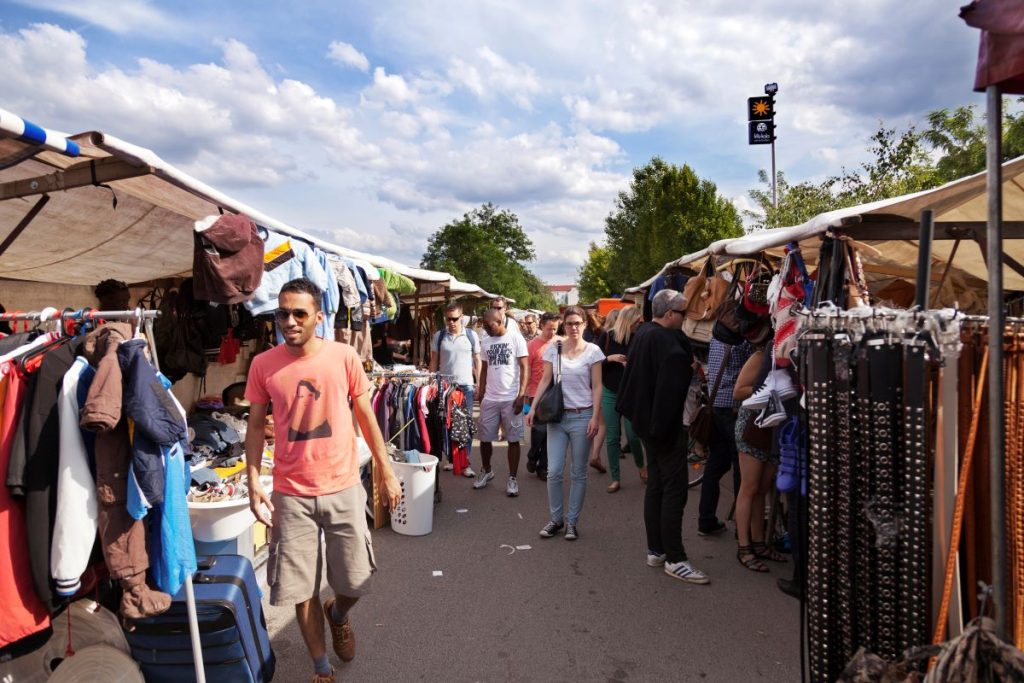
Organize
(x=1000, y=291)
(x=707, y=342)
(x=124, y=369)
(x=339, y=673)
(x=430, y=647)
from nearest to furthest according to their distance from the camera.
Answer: (x=1000, y=291)
(x=124, y=369)
(x=339, y=673)
(x=430, y=647)
(x=707, y=342)

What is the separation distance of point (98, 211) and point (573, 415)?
12.5ft

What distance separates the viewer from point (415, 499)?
18.0ft

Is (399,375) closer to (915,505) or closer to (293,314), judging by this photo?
(293,314)

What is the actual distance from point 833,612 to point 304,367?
8.41 feet

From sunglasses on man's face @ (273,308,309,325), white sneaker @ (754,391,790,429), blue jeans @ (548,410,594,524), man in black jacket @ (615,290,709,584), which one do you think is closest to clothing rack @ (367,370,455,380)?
blue jeans @ (548,410,594,524)

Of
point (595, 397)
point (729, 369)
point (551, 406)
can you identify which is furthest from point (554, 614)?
point (729, 369)

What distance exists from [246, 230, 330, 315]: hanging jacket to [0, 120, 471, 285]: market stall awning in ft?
0.45

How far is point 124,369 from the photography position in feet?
8.45

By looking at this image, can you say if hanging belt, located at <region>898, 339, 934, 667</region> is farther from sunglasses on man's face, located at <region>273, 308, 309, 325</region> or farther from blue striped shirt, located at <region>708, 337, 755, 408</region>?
blue striped shirt, located at <region>708, 337, 755, 408</region>

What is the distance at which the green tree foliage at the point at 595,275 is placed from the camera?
48.0 m

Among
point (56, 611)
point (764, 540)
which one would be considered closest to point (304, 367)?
point (56, 611)

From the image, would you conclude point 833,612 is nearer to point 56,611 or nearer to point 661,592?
point 661,592

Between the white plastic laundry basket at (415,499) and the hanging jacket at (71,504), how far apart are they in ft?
10.1

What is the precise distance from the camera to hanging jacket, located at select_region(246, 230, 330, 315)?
410 centimetres
